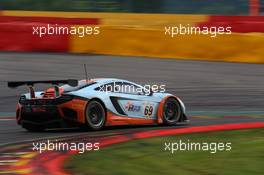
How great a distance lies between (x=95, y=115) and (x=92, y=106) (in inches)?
7.9

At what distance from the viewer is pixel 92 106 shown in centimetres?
1143

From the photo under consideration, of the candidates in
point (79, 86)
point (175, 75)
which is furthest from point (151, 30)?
point (79, 86)

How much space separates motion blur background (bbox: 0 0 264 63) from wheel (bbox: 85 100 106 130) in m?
8.17

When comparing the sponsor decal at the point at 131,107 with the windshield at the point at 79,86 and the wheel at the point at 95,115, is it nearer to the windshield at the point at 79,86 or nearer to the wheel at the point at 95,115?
the wheel at the point at 95,115

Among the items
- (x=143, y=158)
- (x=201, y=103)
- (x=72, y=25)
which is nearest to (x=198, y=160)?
(x=143, y=158)

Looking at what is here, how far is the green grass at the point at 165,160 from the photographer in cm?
754

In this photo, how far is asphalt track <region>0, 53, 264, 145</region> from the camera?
606 inches

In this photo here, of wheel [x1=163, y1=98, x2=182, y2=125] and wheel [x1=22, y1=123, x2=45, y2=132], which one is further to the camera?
wheel [x1=163, y1=98, x2=182, y2=125]

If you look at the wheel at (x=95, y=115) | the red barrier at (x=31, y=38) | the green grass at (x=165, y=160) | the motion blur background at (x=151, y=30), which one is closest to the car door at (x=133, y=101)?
the wheel at (x=95, y=115)

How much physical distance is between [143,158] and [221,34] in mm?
11240

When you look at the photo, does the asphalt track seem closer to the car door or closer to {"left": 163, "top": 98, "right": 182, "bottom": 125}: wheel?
{"left": 163, "top": 98, "right": 182, "bottom": 125}: wheel

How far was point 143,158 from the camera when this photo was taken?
27.7 ft

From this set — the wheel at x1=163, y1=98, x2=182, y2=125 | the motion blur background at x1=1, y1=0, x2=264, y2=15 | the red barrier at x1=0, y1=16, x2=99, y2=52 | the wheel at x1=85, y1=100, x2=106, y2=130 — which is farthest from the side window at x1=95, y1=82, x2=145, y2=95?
the motion blur background at x1=1, y1=0, x2=264, y2=15

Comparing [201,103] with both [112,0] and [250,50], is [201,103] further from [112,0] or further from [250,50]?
[112,0]
